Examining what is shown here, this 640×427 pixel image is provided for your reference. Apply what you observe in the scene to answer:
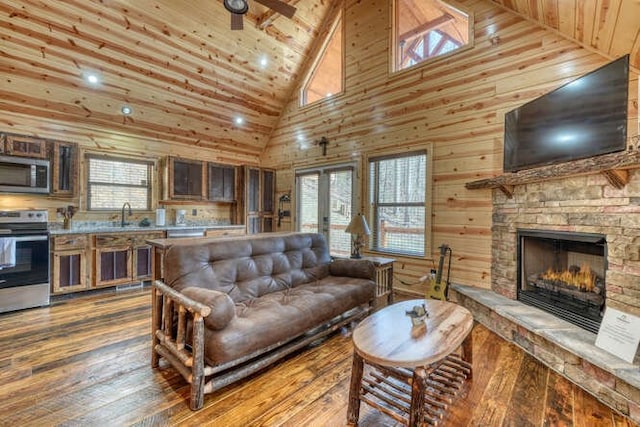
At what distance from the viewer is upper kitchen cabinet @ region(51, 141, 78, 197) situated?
167 inches

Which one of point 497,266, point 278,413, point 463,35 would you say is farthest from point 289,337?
point 463,35

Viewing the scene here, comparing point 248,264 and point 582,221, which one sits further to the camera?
point 248,264

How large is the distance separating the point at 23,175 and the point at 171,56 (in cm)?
258

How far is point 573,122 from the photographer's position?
254 centimetres

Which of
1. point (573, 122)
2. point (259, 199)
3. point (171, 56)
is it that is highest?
point (171, 56)

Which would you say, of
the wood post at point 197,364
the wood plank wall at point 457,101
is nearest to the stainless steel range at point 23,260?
the wood post at point 197,364

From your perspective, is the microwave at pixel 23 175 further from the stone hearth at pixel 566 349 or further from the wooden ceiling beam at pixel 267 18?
the stone hearth at pixel 566 349

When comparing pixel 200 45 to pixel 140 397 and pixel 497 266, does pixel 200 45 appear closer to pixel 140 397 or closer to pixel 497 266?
pixel 140 397

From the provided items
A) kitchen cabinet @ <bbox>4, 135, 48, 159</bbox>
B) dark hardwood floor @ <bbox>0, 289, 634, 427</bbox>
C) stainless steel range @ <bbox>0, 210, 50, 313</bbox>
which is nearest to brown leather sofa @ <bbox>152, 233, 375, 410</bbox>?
dark hardwood floor @ <bbox>0, 289, 634, 427</bbox>

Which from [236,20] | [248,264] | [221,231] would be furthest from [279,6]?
[221,231]

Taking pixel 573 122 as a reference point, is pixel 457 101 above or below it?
above

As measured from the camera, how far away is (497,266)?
3.46 meters

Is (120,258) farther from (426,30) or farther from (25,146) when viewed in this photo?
(426,30)

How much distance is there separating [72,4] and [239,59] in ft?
7.18
